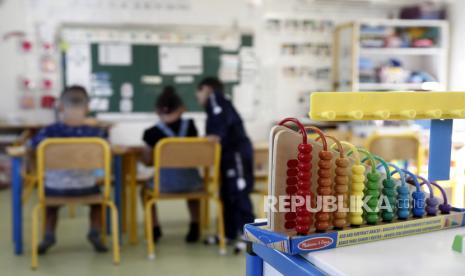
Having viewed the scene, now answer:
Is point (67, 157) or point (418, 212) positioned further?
point (67, 157)

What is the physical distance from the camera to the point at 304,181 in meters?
1.39

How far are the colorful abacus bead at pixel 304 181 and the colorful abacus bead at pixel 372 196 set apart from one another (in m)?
0.21

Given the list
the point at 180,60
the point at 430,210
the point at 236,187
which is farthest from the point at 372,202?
the point at 180,60

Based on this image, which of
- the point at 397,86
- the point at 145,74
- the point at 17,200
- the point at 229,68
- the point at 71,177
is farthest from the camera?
the point at 397,86

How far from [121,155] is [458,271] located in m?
2.90

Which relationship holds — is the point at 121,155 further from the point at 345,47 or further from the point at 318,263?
the point at 345,47

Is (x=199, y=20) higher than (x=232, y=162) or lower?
higher

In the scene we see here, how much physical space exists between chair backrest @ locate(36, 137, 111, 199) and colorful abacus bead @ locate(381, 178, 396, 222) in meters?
2.06

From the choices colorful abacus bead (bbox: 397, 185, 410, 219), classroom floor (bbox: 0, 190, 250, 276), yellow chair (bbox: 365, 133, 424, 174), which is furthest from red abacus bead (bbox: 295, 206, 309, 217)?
yellow chair (bbox: 365, 133, 424, 174)

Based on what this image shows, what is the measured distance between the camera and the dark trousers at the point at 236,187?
3.74m

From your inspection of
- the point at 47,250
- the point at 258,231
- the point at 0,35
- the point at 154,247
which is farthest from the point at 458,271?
the point at 0,35

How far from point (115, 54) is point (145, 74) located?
387 millimetres

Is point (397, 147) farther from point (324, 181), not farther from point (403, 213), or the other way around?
point (324, 181)

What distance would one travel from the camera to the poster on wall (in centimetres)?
611
